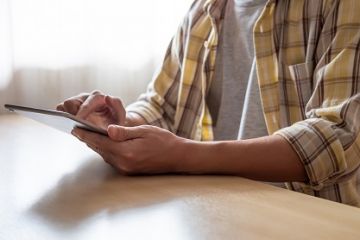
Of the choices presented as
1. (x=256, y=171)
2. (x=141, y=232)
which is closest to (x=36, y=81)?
(x=256, y=171)

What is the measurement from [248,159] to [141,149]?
187mm

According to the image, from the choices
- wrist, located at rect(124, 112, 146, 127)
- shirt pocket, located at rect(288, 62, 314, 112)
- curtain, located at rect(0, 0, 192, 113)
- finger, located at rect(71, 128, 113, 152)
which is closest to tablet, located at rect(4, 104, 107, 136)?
finger, located at rect(71, 128, 113, 152)

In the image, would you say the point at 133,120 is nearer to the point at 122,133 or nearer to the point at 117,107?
the point at 117,107

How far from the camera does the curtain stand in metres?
1.47

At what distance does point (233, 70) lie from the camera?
1283mm

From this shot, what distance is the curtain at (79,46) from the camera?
1.47m

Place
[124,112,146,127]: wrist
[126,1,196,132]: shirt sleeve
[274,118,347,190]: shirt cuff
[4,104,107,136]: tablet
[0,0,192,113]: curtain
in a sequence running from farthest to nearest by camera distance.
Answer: [0,0,192,113]: curtain
[126,1,196,132]: shirt sleeve
[124,112,146,127]: wrist
[274,118,347,190]: shirt cuff
[4,104,107,136]: tablet

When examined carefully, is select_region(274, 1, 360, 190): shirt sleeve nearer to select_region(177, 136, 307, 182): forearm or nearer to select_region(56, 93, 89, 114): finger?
select_region(177, 136, 307, 182): forearm

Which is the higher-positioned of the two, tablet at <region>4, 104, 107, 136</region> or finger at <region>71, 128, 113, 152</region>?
tablet at <region>4, 104, 107, 136</region>

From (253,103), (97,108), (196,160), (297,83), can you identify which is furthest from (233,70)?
(196,160)

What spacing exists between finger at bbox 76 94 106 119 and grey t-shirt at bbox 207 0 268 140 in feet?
1.13

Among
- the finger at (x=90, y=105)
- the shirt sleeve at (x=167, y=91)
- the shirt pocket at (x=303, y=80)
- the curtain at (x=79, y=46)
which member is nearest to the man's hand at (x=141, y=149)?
the finger at (x=90, y=105)

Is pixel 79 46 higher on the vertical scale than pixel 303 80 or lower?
lower

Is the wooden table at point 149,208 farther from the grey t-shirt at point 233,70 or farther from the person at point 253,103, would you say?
the grey t-shirt at point 233,70
